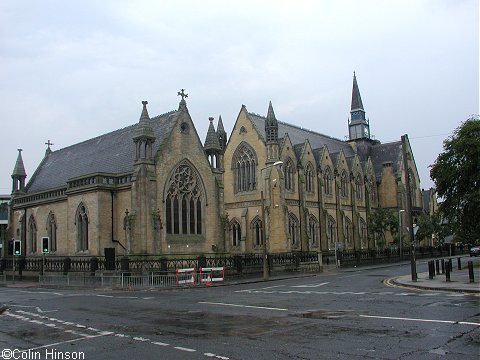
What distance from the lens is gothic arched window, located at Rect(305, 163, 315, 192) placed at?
58.7m

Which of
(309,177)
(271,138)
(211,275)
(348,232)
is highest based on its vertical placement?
(271,138)

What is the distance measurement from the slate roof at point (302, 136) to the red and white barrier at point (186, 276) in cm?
2691

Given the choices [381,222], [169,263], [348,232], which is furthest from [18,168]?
[381,222]

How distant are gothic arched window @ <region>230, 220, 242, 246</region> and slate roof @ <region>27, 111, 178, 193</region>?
18.7 meters

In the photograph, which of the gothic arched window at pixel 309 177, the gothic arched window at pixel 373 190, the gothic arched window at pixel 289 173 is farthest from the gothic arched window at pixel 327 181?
the gothic arched window at pixel 373 190

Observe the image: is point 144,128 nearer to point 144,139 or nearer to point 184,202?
point 144,139

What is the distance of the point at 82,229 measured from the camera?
38625 mm

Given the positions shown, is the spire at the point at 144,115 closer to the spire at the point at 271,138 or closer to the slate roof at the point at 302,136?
the spire at the point at 271,138

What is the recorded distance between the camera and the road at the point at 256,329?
9.49 meters

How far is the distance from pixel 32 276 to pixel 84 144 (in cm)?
1496

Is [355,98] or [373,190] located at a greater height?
[355,98]

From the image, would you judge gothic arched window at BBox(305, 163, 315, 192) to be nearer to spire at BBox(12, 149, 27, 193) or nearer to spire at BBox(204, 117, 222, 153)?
spire at BBox(204, 117, 222, 153)

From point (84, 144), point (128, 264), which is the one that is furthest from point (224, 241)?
point (84, 144)

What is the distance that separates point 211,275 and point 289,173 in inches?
985
